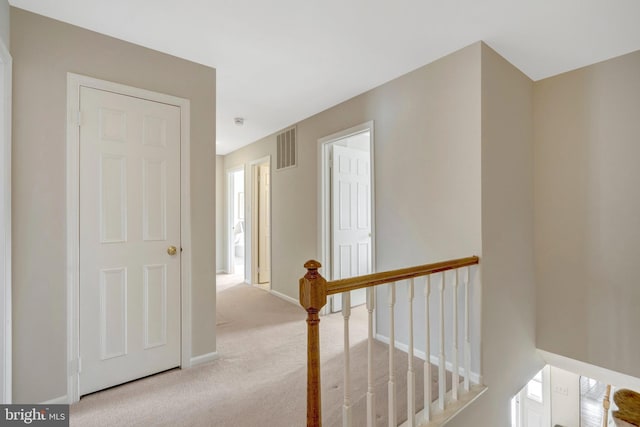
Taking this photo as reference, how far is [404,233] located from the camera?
2.60 m

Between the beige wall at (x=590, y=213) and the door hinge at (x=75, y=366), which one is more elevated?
the beige wall at (x=590, y=213)

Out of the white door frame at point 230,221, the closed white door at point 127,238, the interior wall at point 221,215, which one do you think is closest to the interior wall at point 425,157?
the closed white door at point 127,238

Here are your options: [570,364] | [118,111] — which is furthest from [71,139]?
[570,364]

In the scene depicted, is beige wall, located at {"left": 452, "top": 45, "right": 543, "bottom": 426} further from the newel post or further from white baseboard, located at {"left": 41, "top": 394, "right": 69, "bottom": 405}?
white baseboard, located at {"left": 41, "top": 394, "right": 69, "bottom": 405}

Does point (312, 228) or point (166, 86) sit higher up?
point (166, 86)

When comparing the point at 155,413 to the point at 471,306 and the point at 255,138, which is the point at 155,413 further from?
the point at 255,138

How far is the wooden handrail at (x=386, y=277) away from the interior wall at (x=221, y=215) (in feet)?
15.9

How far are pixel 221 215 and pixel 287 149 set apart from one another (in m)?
2.56

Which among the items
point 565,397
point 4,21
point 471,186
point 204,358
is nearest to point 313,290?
point 471,186

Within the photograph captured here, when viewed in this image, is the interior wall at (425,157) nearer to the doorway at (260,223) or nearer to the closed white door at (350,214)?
the closed white door at (350,214)

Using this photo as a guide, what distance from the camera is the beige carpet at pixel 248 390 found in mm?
1727

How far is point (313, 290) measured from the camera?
1231mm

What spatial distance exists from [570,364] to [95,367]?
3.54m

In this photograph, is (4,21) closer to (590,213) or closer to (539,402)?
(590,213)
